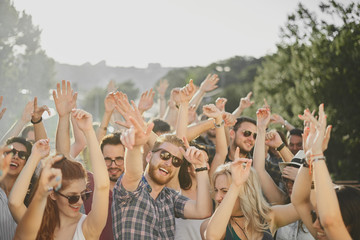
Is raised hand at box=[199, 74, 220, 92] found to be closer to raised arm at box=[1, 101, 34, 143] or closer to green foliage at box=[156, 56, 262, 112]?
raised arm at box=[1, 101, 34, 143]

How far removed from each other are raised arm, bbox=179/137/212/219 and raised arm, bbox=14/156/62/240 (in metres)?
0.98

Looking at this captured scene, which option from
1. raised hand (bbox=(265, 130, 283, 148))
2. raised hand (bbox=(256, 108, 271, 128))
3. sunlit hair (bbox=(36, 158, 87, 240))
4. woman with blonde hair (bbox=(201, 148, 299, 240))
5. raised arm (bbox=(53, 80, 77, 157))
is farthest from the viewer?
raised hand (bbox=(265, 130, 283, 148))

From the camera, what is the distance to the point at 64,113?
409 cm

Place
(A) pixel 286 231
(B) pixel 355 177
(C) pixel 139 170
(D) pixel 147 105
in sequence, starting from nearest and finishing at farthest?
(C) pixel 139 170, (A) pixel 286 231, (D) pixel 147 105, (B) pixel 355 177

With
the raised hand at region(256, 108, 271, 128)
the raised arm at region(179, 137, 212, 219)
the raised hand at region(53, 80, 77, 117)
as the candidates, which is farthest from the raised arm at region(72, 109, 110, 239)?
the raised hand at region(256, 108, 271, 128)

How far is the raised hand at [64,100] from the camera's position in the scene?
4.09m

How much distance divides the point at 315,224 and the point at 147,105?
8.87 ft

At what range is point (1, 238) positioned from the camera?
135 inches

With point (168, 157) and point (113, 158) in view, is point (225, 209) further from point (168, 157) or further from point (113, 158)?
point (113, 158)

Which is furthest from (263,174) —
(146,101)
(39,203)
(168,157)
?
(39,203)

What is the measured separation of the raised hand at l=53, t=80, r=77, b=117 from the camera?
4.09 metres

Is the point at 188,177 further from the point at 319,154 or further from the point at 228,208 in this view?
the point at 319,154

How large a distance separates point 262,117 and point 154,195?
61.4 inches

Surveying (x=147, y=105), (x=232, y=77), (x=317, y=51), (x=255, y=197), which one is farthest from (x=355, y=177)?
(x=232, y=77)
